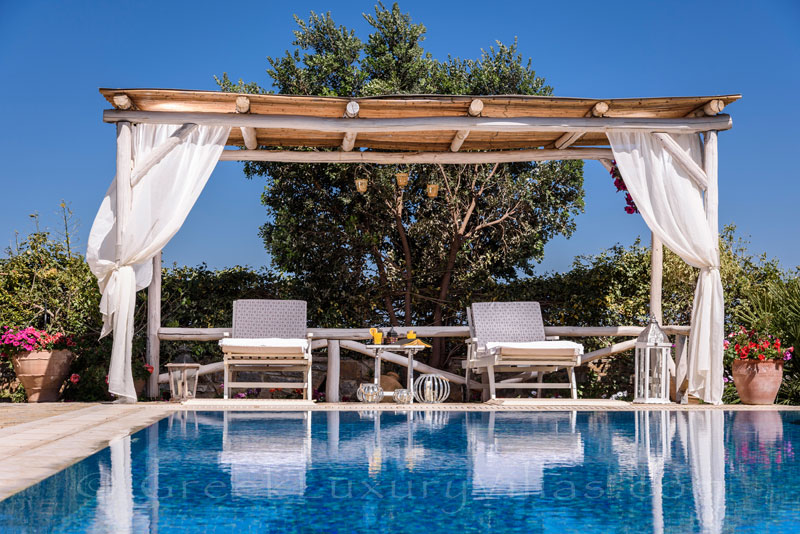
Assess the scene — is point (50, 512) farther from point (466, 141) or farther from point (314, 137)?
point (466, 141)

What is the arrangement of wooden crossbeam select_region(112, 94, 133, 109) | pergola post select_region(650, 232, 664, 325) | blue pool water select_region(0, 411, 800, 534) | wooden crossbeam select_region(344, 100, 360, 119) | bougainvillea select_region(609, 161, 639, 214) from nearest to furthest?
blue pool water select_region(0, 411, 800, 534) → wooden crossbeam select_region(112, 94, 133, 109) → wooden crossbeam select_region(344, 100, 360, 119) → pergola post select_region(650, 232, 664, 325) → bougainvillea select_region(609, 161, 639, 214)

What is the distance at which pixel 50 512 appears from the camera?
8.57 feet

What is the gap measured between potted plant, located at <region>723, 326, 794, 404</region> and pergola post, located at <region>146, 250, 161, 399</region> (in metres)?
5.35

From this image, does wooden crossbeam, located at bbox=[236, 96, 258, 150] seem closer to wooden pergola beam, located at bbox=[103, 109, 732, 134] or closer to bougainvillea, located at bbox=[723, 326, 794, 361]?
wooden pergola beam, located at bbox=[103, 109, 732, 134]

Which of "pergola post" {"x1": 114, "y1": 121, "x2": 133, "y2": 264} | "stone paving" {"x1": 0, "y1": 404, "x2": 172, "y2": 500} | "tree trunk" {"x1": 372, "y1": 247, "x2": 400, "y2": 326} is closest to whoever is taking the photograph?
"stone paving" {"x1": 0, "y1": 404, "x2": 172, "y2": 500}

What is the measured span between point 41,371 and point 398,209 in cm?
455

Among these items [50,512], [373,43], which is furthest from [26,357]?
[373,43]

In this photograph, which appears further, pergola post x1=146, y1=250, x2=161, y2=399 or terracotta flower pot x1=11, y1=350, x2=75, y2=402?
pergola post x1=146, y1=250, x2=161, y2=399

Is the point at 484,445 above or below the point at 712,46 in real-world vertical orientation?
below

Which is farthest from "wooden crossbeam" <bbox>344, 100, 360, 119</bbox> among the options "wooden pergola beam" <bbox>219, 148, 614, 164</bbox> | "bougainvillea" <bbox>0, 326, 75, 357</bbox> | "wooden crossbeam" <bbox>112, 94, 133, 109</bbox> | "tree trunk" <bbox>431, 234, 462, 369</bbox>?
"tree trunk" <bbox>431, 234, 462, 369</bbox>

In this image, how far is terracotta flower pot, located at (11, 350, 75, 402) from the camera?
732 cm

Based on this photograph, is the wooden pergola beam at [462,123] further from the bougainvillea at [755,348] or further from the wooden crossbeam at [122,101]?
the bougainvillea at [755,348]

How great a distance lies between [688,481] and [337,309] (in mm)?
6823

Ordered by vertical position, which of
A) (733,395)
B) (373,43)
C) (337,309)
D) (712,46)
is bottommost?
(733,395)
